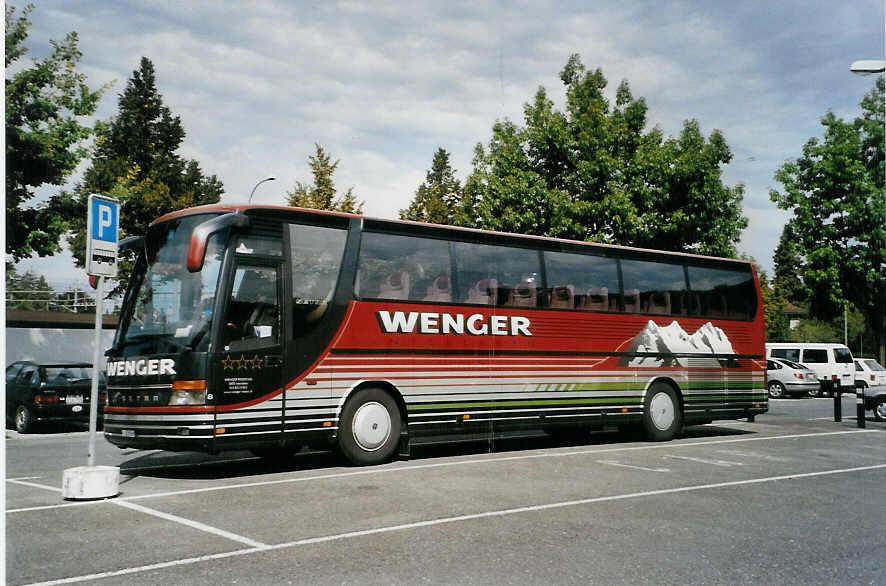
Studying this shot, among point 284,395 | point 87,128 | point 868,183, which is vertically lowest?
point 284,395

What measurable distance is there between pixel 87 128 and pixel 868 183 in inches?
1417

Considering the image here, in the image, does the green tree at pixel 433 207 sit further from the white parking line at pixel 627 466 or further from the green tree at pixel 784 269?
the green tree at pixel 784 269

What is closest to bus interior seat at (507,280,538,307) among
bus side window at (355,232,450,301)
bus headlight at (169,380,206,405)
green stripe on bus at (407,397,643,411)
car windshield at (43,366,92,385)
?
bus side window at (355,232,450,301)

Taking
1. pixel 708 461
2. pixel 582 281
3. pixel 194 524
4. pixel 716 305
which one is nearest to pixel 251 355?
pixel 194 524

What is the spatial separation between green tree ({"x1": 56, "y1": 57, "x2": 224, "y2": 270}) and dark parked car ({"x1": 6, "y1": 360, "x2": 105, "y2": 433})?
2083cm

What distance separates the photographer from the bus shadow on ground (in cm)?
1097

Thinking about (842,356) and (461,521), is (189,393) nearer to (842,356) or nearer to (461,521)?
(461,521)

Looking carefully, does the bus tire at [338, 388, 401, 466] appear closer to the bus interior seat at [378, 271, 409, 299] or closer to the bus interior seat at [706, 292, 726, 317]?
the bus interior seat at [378, 271, 409, 299]

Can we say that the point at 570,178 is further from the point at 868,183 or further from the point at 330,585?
the point at 330,585

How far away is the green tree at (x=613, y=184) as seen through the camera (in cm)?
2934

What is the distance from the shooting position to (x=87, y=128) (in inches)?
762

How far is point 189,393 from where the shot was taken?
9.89m

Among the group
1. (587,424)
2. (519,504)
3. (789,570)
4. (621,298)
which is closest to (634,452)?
(587,424)

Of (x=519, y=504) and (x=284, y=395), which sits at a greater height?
(x=284, y=395)
